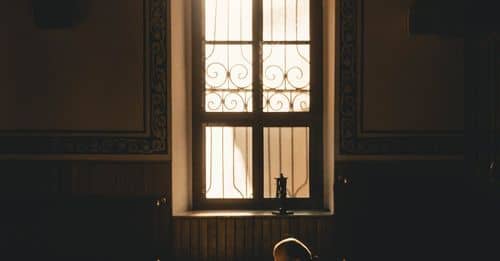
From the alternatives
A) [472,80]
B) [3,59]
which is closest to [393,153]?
[472,80]

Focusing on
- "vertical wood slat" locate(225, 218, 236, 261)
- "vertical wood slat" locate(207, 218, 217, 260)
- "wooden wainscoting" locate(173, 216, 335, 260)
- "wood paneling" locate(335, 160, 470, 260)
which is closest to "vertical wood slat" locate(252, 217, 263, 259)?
"wooden wainscoting" locate(173, 216, 335, 260)

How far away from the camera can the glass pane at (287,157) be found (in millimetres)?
3254

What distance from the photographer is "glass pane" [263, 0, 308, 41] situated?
3246 mm

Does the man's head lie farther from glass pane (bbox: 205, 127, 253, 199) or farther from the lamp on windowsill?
glass pane (bbox: 205, 127, 253, 199)

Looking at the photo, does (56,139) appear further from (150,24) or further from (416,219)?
(416,219)

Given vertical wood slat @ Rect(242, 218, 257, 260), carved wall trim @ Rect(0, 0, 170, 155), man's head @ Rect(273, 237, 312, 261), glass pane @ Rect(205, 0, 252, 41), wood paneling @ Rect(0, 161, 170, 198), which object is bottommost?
vertical wood slat @ Rect(242, 218, 257, 260)

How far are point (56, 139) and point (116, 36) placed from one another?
66 cm

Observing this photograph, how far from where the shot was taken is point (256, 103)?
324 centimetres

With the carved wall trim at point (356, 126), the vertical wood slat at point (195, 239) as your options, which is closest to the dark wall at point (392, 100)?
the carved wall trim at point (356, 126)

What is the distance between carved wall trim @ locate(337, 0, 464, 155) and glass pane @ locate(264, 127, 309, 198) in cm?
32

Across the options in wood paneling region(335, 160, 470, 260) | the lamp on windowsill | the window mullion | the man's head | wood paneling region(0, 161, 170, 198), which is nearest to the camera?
the man's head

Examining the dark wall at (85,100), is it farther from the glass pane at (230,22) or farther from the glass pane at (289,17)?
the glass pane at (289,17)

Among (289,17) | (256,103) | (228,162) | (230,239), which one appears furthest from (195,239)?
(289,17)

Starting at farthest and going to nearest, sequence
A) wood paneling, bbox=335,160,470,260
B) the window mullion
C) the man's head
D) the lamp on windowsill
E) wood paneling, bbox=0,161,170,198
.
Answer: the window mullion < the lamp on windowsill < wood paneling, bbox=0,161,170,198 < wood paneling, bbox=335,160,470,260 < the man's head
